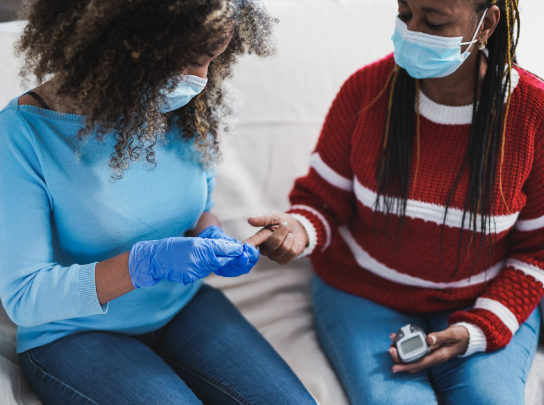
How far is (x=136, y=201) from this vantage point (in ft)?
3.17

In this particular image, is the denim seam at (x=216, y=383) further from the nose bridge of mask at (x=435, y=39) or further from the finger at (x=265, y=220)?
the nose bridge of mask at (x=435, y=39)

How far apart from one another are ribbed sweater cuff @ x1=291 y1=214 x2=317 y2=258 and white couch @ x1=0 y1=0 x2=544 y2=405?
247mm

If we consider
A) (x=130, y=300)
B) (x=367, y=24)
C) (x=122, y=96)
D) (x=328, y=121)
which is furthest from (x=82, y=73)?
(x=367, y=24)

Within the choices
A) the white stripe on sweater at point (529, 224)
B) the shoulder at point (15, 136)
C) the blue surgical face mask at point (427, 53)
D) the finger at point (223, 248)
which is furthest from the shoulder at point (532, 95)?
the shoulder at point (15, 136)

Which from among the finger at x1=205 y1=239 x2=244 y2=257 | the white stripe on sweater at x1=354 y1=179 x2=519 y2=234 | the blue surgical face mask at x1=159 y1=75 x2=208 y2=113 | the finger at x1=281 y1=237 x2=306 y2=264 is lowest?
the finger at x1=281 y1=237 x2=306 y2=264

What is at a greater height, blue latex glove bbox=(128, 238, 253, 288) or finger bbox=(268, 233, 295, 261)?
blue latex glove bbox=(128, 238, 253, 288)

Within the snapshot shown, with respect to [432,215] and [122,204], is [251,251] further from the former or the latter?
[432,215]

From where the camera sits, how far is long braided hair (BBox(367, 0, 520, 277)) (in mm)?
1038

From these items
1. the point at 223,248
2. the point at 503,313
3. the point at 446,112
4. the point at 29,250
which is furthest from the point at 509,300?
the point at 29,250

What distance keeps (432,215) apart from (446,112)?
234mm

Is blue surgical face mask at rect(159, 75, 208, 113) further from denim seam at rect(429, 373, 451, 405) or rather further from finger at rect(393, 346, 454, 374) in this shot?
denim seam at rect(429, 373, 451, 405)

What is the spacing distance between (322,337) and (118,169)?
2.20 feet

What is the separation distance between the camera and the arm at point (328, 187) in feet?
3.90

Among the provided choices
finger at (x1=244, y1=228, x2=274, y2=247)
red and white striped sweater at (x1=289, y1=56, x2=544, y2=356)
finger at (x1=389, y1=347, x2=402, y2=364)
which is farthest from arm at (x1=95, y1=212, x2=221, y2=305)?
finger at (x1=389, y1=347, x2=402, y2=364)
